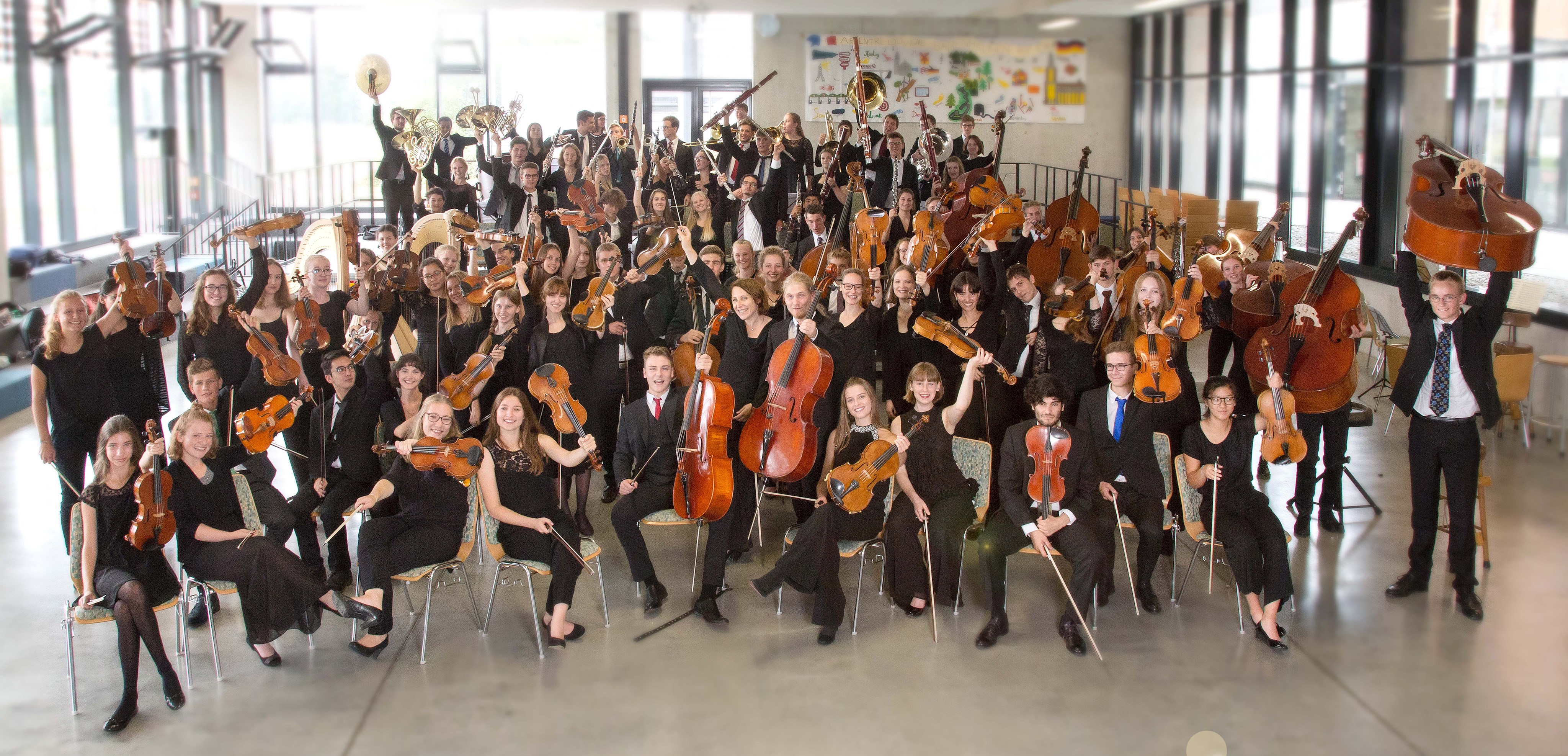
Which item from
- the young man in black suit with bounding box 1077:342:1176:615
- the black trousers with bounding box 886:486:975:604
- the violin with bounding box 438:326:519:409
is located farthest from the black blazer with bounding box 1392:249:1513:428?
the violin with bounding box 438:326:519:409

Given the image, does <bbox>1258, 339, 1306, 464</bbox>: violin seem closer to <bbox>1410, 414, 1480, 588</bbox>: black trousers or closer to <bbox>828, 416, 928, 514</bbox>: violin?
<bbox>1410, 414, 1480, 588</bbox>: black trousers

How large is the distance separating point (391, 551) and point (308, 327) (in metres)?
1.49

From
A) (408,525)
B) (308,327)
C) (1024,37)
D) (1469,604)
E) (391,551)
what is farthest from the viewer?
(1024,37)

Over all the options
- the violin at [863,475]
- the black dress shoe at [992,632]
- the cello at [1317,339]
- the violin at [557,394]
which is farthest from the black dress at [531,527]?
the cello at [1317,339]

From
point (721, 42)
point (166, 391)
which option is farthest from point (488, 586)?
point (721, 42)

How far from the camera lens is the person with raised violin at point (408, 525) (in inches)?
161

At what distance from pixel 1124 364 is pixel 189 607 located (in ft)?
11.9

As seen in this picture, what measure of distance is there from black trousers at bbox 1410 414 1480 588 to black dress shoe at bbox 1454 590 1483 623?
Result: 3 cm

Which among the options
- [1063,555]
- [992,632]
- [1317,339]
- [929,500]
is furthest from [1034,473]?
[1317,339]

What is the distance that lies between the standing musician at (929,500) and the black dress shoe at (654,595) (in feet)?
2.82

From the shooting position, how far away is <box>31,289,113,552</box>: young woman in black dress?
467cm

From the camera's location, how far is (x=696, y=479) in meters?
4.43

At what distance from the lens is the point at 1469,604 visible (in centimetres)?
446

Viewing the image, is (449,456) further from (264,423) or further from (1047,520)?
(1047,520)
